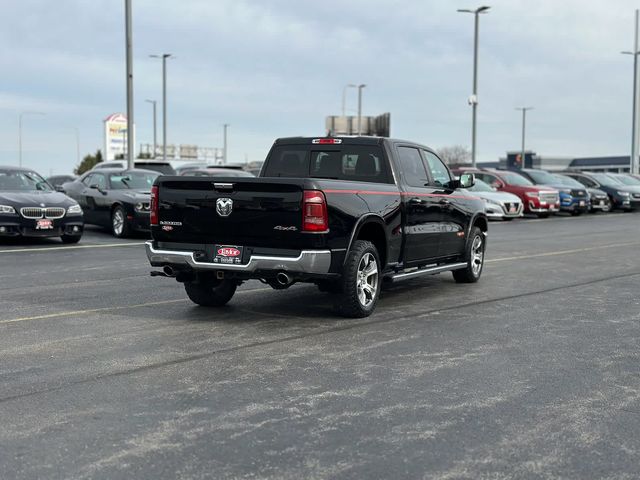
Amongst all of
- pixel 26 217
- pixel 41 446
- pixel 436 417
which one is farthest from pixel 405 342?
pixel 26 217

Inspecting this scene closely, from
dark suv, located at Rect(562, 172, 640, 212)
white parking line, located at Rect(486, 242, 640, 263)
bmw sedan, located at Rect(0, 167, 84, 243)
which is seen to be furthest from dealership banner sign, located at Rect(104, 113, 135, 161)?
white parking line, located at Rect(486, 242, 640, 263)

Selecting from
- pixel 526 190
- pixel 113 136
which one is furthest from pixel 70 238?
pixel 113 136

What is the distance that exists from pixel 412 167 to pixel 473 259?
2138 mm

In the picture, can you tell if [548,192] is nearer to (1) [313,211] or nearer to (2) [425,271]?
(2) [425,271]

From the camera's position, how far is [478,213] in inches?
462

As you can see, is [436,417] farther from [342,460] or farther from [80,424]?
[80,424]

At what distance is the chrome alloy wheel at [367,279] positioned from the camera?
862 cm

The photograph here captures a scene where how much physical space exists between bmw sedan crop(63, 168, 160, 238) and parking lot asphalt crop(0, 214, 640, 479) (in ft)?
25.6

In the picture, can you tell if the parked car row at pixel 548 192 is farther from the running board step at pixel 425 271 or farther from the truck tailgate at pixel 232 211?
the truck tailgate at pixel 232 211

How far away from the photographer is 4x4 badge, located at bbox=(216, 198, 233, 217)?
8.19 m

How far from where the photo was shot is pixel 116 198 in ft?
63.7

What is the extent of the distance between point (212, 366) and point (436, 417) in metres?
1.96

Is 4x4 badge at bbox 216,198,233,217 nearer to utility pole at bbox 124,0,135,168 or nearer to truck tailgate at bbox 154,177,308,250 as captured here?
truck tailgate at bbox 154,177,308,250

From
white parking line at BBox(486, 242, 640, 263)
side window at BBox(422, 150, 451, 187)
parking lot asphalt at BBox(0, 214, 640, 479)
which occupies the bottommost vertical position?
parking lot asphalt at BBox(0, 214, 640, 479)
